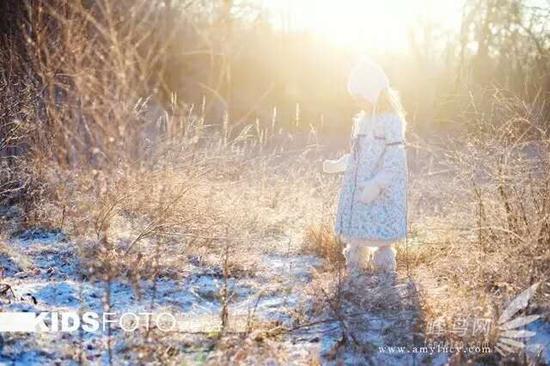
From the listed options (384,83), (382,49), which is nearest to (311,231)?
(384,83)

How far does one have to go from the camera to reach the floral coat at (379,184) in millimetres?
4016

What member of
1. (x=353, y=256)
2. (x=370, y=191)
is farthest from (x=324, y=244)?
(x=370, y=191)

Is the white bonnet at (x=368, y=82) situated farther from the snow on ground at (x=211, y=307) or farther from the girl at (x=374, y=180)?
the snow on ground at (x=211, y=307)

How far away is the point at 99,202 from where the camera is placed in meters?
4.34

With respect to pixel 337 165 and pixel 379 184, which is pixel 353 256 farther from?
pixel 337 165

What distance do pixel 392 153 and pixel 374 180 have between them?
0.78 feet

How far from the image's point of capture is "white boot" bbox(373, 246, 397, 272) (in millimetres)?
4047

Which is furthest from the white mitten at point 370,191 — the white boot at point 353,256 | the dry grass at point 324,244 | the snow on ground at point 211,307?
the dry grass at point 324,244

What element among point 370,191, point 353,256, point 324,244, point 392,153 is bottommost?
point 324,244

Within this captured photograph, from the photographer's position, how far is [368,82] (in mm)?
4129

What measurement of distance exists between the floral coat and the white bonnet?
0.51 feet

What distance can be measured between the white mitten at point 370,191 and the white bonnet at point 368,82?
0.56 meters

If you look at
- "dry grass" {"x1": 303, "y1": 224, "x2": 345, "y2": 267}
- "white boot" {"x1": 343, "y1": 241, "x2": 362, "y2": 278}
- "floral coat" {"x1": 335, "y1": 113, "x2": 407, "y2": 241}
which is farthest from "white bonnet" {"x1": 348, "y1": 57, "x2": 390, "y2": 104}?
"dry grass" {"x1": 303, "y1": 224, "x2": 345, "y2": 267}

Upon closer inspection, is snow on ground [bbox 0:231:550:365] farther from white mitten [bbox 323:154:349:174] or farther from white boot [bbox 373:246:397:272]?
white mitten [bbox 323:154:349:174]
